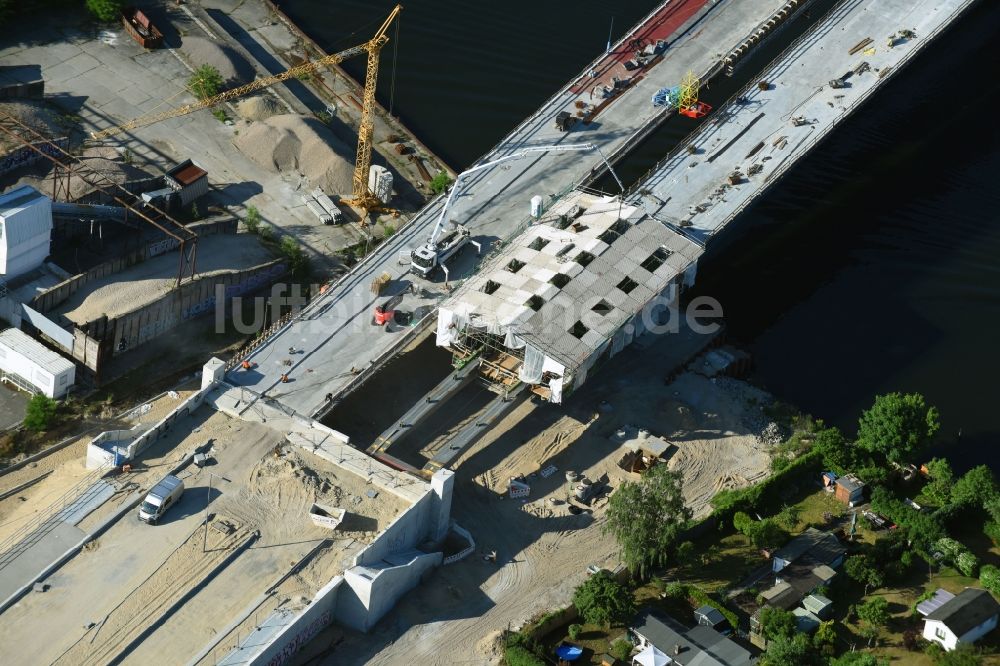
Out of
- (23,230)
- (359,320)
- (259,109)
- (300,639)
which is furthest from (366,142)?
(300,639)

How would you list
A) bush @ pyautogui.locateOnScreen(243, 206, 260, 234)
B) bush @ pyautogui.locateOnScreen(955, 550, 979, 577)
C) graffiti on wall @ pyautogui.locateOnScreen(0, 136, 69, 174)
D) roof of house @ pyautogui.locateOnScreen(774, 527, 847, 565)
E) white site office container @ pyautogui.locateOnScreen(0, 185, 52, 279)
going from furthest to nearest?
graffiti on wall @ pyautogui.locateOnScreen(0, 136, 69, 174) → bush @ pyautogui.locateOnScreen(243, 206, 260, 234) → white site office container @ pyautogui.locateOnScreen(0, 185, 52, 279) → roof of house @ pyautogui.locateOnScreen(774, 527, 847, 565) → bush @ pyautogui.locateOnScreen(955, 550, 979, 577)

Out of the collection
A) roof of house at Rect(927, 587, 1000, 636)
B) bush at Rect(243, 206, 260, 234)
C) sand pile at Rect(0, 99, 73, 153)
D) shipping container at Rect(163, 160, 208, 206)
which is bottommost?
roof of house at Rect(927, 587, 1000, 636)

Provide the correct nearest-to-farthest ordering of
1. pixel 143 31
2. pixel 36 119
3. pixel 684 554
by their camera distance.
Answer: pixel 684 554 < pixel 36 119 < pixel 143 31

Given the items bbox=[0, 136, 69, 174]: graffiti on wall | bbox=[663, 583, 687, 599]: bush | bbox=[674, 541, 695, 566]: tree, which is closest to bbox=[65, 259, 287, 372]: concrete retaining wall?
bbox=[0, 136, 69, 174]: graffiti on wall

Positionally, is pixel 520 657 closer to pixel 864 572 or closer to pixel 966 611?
pixel 864 572

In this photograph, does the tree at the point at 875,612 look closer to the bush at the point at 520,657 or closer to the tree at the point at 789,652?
the tree at the point at 789,652

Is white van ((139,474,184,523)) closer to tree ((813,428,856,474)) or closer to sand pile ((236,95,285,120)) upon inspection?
tree ((813,428,856,474))

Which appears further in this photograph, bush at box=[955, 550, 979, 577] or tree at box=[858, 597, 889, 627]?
bush at box=[955, 550, 979, 577]
